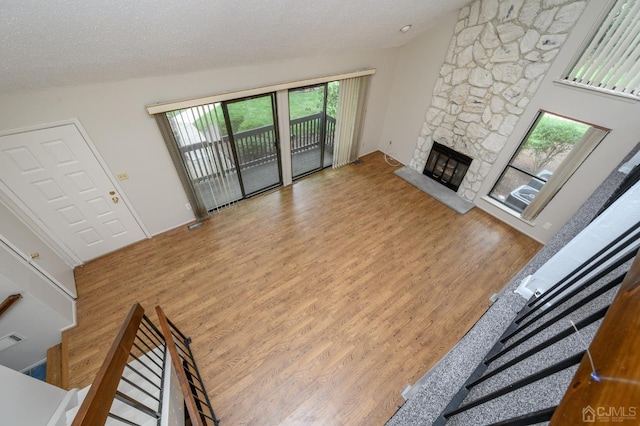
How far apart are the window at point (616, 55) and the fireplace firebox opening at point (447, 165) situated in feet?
5.96

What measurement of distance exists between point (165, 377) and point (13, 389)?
928 millimetres

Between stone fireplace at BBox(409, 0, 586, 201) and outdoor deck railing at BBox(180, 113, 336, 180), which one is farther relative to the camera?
outdoor deck railing at BBox(180, 113, 336, 180)

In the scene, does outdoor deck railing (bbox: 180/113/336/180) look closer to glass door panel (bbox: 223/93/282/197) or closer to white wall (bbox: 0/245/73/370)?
glass door panel (bbox: 223/93/282/197)

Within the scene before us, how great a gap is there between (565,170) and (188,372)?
5.50 meters

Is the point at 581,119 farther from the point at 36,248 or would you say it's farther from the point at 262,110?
the point at 36,248

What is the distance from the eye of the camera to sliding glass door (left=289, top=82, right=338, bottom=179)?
493 centimetres

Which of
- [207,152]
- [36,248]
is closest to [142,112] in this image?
[207,152]

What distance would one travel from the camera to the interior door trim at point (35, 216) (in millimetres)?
2695

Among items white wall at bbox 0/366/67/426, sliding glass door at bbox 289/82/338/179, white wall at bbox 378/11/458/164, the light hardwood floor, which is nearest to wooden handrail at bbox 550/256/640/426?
the light hardwood floor

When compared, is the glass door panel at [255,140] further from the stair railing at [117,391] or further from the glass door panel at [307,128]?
the stair railing at [117,391]

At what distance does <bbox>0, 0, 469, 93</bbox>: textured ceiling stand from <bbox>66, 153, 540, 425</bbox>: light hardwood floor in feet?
7.91

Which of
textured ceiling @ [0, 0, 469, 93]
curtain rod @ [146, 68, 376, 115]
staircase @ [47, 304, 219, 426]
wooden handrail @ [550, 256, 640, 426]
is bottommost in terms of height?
staircase @ [47, 304, 219, 426]

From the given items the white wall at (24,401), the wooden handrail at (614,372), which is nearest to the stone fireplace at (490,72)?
the wooden handrail at (614,372)

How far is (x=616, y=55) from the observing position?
2.97 meters
